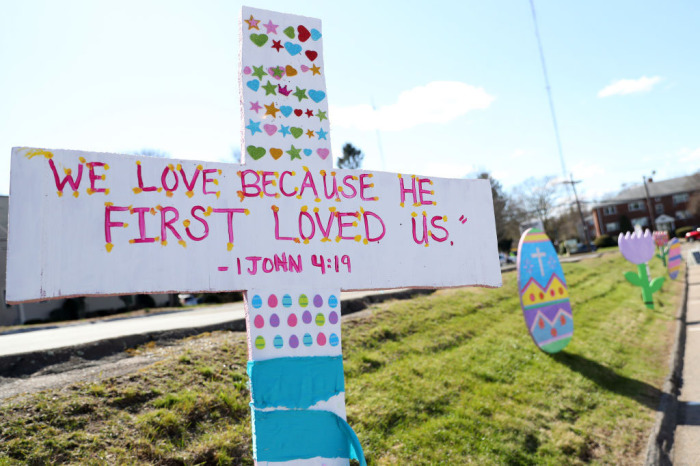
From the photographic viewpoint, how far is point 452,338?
26.0 ft

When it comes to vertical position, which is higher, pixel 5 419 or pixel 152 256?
pixel 152 256

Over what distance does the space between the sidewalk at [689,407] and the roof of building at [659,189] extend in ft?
205

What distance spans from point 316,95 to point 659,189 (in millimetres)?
77759

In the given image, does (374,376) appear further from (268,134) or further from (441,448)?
(268,134)

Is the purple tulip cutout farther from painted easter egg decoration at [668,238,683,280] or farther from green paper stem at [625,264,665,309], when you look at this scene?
painted easter egg decoration at [668,238,683,280]

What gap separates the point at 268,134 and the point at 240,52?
16.2 inches

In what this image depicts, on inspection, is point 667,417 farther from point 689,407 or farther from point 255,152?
point 255,152

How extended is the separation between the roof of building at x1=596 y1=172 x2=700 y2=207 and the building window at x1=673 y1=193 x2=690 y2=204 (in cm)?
42

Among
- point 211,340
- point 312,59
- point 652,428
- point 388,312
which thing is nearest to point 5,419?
point 211,340

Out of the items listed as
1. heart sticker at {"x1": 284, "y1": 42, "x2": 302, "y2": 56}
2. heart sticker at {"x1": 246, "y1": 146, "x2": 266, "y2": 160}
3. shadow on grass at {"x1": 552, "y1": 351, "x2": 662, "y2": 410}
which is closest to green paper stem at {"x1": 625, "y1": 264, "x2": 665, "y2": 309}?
shadow on grass at {"x1": 552, "y1": 351, "x2": 662, "y2": 410}

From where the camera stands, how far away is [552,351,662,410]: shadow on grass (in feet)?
23.3

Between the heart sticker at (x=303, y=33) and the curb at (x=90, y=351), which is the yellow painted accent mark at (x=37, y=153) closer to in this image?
the heart sticker at (x=303, y=33)

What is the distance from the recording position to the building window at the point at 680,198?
66188 mm

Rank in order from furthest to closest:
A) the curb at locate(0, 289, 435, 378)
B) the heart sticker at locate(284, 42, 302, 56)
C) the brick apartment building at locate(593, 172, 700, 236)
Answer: the brick apartment building at locate(593, 172, 700, 236), the curb at locate(0, 289, 435, 378), the heart sticker at locate(284, 42, 302, 56)
